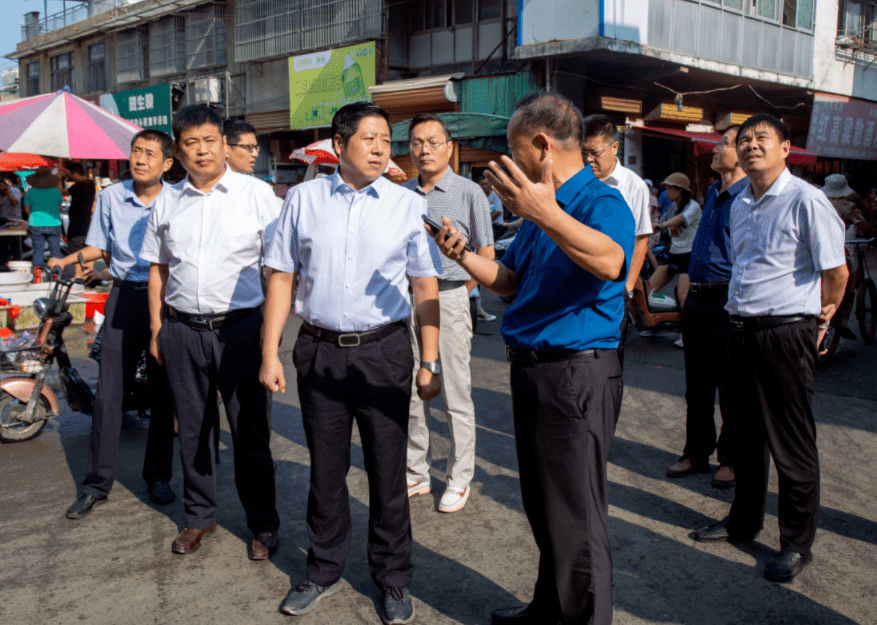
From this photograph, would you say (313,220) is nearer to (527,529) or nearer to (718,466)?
(527,529)

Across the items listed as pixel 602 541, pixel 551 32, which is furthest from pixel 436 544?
pixel 551 32

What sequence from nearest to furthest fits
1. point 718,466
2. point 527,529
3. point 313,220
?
1. point 313,220
2. point 527,529
3. point 718,466

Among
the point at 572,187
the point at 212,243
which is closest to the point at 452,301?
the point at 212,243

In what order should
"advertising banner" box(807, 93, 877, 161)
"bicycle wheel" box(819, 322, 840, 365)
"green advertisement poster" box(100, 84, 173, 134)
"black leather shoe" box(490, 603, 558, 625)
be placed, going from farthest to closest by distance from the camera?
"green advertisement poster" box(100, 84, 173, 134), "advertising banner" box(807, 93, 877, 161), "bicycle wheel" box(819, 322, 840, 365), "black leather shoe" box(490, 603, 558, 625)

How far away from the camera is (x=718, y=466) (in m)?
4.40

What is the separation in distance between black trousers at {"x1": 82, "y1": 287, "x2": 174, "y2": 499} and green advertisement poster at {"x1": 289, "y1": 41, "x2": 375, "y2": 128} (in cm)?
1469

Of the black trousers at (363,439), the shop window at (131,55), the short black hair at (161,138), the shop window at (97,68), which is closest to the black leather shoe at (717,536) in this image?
the black trousers at (363,439)

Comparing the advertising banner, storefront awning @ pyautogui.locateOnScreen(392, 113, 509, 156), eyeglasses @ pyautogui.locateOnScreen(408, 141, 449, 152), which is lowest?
eyeglasses @ pyautogui.locateOnScreen(408, 141, 449, 152)

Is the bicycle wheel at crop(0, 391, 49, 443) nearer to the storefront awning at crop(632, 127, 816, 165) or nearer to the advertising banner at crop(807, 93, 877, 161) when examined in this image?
the storefront awning at crop(632, 127, 816, 165)

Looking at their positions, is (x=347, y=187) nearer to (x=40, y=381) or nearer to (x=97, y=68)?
(x=40, y=381)

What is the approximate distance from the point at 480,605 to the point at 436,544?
1.94 feet

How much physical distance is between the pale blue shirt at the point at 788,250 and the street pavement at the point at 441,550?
1.18 m

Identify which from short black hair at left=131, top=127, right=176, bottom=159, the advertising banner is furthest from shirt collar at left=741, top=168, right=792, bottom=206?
the advertising banner

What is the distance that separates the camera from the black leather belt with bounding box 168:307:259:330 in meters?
3.43
